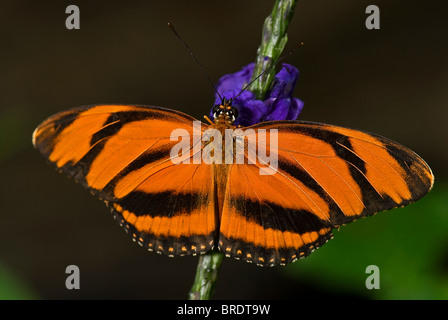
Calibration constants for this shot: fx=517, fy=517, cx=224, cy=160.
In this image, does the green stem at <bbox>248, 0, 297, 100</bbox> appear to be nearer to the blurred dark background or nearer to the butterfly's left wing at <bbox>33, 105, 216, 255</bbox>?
the butterfly's left wing at <bbox>33, 105, 216, 255</bbox>

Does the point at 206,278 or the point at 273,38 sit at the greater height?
the point at 273,38

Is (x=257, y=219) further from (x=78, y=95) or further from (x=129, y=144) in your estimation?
(x=78, y=95)

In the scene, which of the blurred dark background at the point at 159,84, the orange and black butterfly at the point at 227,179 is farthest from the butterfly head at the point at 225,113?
the blurred dark background at the point at 159,84

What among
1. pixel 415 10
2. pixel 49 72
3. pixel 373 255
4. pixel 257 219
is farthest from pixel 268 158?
pixel 415 10

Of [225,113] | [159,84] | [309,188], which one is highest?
[159,84]

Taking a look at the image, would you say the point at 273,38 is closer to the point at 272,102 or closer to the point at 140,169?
the point at 272,102

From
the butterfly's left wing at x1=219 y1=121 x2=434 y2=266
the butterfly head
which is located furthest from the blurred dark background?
the butterfly head

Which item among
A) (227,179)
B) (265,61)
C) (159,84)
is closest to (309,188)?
(227,179)
